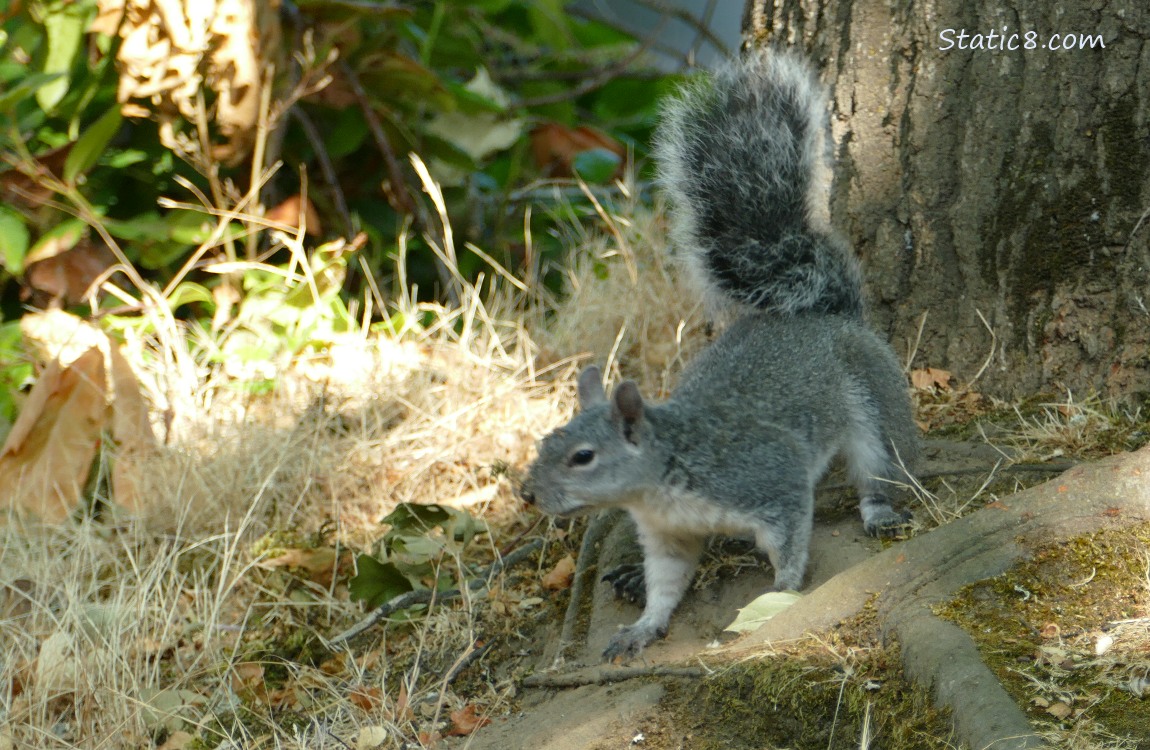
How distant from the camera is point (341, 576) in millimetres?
3408

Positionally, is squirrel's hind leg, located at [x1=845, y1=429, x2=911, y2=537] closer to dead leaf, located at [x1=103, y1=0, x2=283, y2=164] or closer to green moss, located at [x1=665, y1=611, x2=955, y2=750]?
green moss, located at [x1=665, y1=611, x2=955, y2=750]

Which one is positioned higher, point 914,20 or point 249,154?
point 914,20

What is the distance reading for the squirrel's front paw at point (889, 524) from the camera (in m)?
2.89

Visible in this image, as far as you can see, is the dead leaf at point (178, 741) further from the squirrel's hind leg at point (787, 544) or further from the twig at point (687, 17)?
the twig at point (687, 17)

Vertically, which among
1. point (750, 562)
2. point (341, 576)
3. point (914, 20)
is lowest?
point (341, 576)

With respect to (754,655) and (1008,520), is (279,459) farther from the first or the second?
(1008,520)

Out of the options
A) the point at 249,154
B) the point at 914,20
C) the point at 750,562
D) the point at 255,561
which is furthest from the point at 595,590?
the point at 249,154

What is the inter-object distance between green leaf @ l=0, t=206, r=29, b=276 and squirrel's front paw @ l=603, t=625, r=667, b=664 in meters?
2.99

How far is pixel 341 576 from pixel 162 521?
0.62 m

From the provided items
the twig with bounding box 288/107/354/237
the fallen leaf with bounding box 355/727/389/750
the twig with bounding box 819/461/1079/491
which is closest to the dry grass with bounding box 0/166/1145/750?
the fallen leaf with bounding box 355/727/389/750

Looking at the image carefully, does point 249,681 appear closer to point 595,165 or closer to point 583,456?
point 583,456

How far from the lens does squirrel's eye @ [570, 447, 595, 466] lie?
9.22ft

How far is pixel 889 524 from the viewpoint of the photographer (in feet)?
9.61

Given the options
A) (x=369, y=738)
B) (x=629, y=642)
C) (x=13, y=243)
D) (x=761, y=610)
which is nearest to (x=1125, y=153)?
(x=761, y=610)
